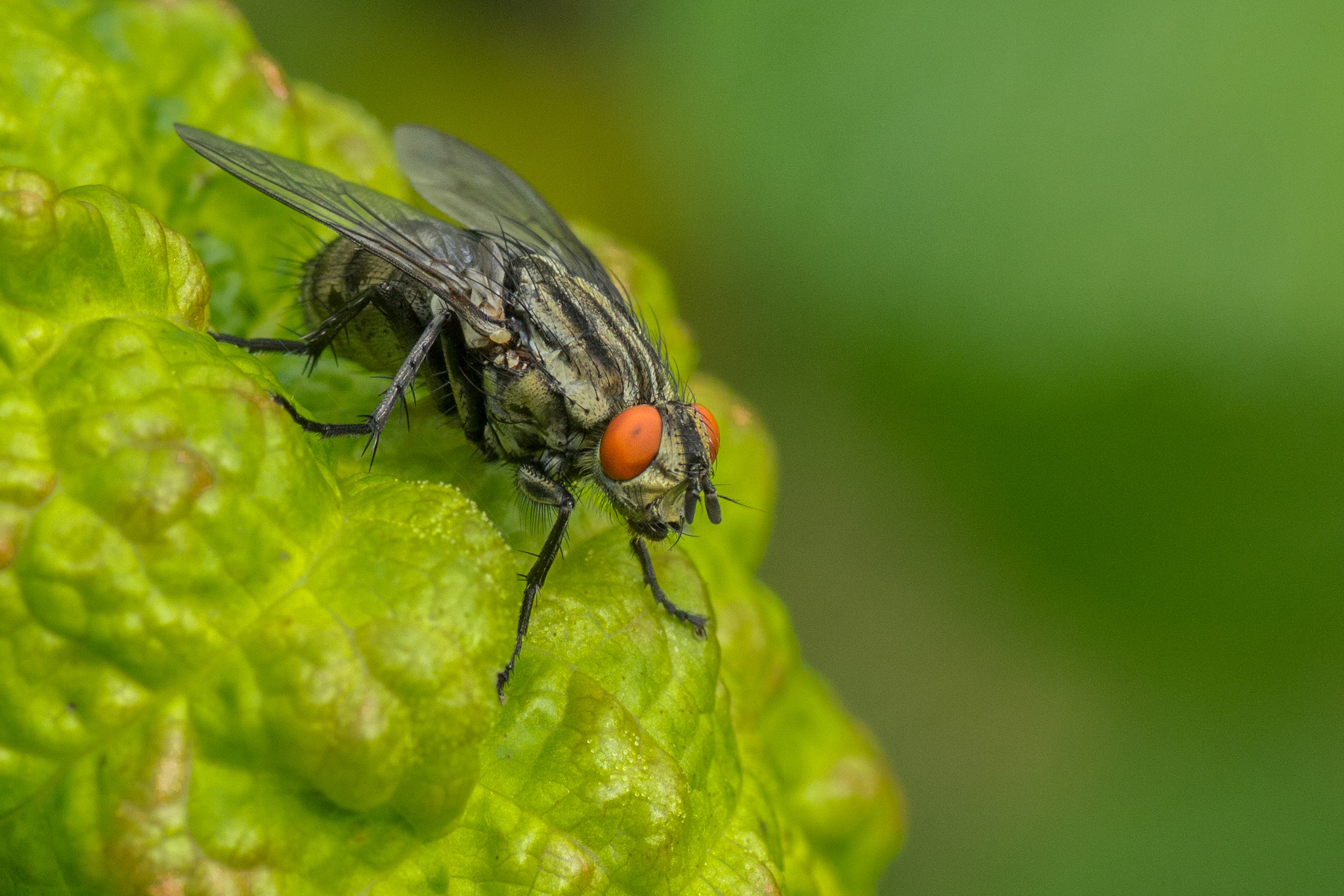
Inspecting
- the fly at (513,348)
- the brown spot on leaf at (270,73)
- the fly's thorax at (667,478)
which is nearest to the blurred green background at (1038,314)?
the fly at (513,348)

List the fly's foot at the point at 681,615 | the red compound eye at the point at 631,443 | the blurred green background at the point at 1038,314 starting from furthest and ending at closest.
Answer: the blurred green background at the point at 1038,314 < the red compound eye at the point at 631,443 < the fly's foot at the point at 681,615

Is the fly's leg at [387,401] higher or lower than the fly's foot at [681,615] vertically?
lower

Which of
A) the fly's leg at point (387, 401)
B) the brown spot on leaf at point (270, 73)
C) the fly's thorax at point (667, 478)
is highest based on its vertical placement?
the brown spot on leaf at point (270, 73)

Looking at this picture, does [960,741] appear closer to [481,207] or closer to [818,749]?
[818,749]

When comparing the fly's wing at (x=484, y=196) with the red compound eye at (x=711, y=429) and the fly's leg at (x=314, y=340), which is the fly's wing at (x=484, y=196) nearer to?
the red compound eye at (x=711, y=429)

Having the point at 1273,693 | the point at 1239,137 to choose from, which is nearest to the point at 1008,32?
the point at 1239,137

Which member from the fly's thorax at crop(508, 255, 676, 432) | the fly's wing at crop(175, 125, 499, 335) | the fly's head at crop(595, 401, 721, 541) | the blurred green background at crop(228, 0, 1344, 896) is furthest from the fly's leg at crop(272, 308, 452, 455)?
the blurred green background at crop(228, 0, 1344, 896)

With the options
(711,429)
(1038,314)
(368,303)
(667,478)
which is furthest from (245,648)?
(1038,314)
